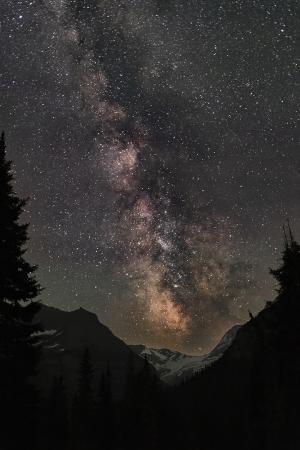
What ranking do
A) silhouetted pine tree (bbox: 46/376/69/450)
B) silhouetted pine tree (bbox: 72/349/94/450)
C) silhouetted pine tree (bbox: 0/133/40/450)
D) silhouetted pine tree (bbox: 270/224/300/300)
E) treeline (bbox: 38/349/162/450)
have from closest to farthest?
silhouetted pine tree (bbox: 0/133/40/450) → silhouetted pine tree (bbox: 270/224/300/300) → treeline (bbox: 38/349/162/450) → silhouetted pine tree (bbox: 46/376/69/450) → silhouetted pine tree (bbox: 72/349/94/450)

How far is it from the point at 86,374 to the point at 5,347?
52.2 m

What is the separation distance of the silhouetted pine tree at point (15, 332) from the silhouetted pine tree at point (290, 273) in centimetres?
1172

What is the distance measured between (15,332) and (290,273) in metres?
13.2

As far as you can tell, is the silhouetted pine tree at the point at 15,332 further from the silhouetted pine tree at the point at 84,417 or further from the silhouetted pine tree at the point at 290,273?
the silhouetted pine tree at the point at 84,417

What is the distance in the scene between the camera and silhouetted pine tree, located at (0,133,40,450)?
12.4 metres

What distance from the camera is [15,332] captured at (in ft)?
42.0

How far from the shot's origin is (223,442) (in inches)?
2906

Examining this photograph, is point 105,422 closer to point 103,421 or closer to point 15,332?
point 103,421

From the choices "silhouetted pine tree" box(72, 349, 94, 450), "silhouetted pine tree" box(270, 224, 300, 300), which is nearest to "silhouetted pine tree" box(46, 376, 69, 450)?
"silhouetted pine tree" box(72, 349, 94, 450)

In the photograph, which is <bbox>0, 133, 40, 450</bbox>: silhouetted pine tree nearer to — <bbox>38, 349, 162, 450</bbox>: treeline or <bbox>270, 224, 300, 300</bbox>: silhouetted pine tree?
<bbox>270, 224, 300, 300</bbox>: silhouetted pine tree

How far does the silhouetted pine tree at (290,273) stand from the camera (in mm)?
19766

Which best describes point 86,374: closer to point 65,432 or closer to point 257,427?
point 65,432

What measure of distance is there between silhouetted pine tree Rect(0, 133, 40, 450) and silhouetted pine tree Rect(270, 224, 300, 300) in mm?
11725

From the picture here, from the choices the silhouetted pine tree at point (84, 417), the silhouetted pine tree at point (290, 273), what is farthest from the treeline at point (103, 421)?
the silhouetted pine tree at point (290, 273)
